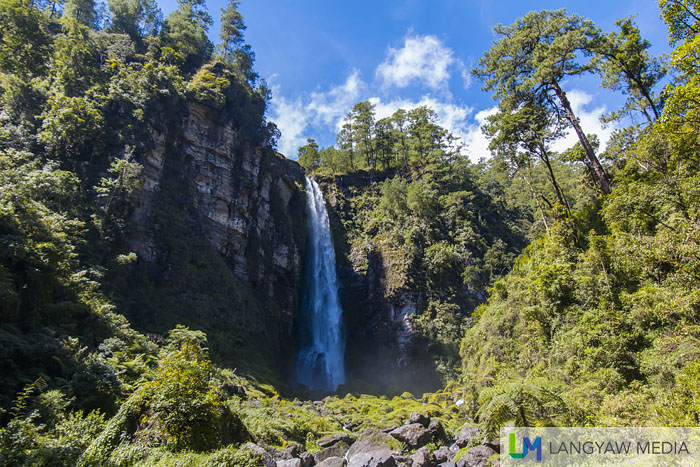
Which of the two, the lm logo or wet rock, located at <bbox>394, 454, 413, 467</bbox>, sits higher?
the lm logo

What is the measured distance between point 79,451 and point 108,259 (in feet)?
49.7

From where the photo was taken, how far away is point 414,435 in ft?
38.3

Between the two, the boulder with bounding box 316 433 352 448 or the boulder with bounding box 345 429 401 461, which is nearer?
the boulder with bounding box 345 429 401 461

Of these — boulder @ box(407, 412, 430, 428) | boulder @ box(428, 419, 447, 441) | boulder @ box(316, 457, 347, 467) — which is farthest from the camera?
boulder @ box(407, 412, 430, 428)

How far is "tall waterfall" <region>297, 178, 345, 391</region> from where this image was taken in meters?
28.4

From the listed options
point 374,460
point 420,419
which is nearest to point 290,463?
point 374,460

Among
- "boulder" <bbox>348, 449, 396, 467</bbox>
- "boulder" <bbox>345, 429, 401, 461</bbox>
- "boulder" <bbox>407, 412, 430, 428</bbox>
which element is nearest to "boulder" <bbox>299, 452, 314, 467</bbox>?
"boulder" <bbox>345, 429, 401, 461</bbox>

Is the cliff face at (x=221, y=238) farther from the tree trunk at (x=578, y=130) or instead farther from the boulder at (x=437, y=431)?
the tree trunk at (x=578, y=130)

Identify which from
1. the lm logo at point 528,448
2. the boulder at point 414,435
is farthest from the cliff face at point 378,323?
the lm logo at point 528,448

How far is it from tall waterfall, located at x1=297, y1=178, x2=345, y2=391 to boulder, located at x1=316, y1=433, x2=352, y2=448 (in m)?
16.2

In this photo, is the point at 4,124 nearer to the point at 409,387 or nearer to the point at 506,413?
the point at 506,413

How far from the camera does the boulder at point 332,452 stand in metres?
10.6

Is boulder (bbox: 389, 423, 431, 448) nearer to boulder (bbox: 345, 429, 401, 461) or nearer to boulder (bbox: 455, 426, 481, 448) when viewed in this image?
boulder (bbox: 345, 429, 401, 461)

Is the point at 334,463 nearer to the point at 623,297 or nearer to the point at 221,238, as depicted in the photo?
the point at 623,297
